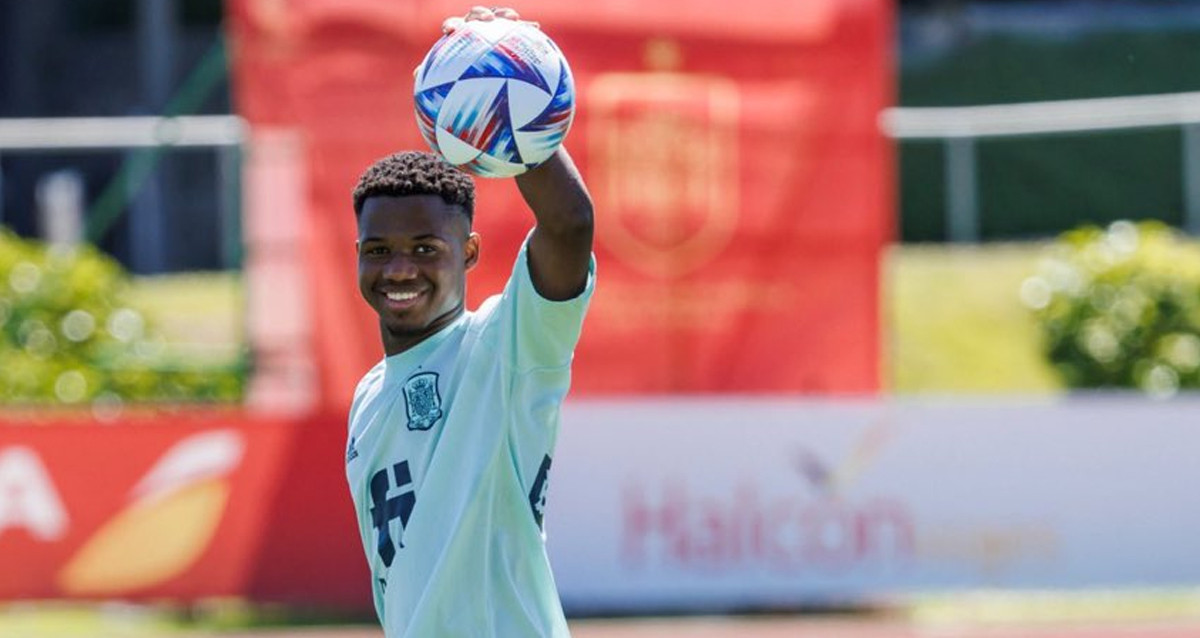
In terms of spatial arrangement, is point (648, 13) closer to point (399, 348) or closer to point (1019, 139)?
point (399, 348)

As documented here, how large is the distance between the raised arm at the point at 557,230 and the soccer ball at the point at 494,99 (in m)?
0.03

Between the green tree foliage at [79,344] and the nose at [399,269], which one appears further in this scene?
the green tree foliage at [79,344]

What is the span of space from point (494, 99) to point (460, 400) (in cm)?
55

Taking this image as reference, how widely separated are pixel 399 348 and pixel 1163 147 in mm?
16309

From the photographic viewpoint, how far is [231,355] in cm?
1473

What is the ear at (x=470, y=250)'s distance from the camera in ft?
12.7

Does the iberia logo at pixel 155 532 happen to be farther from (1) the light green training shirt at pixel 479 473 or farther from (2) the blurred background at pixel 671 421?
(1) the light green training shirt at pixel 479 473

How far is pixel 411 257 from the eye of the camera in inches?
149

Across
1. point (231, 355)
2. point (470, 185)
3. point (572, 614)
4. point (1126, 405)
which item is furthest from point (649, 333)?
point (470, 185)

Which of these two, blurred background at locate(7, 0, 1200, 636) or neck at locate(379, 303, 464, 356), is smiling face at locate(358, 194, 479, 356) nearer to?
neck at locate(379, 303, 464, 356)

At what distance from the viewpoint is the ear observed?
3.87m

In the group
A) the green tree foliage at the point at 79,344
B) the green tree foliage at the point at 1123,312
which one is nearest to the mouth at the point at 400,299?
the green tree foliage at the point at 79,344

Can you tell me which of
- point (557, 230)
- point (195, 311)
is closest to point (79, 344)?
point (195, 311)

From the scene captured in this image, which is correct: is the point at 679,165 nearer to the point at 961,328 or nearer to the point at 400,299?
the point at 961,328
